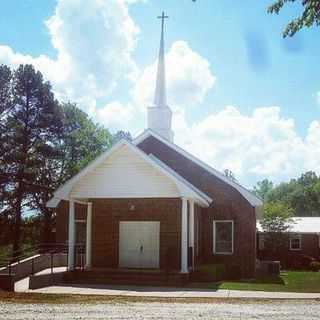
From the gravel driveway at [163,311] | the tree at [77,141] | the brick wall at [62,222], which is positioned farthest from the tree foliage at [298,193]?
the gravel driveway at [163,311]

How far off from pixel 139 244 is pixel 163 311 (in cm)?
1216

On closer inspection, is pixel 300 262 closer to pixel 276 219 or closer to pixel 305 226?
pixel 276 219

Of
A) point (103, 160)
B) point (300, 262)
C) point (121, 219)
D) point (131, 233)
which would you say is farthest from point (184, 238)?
point (300, 262)

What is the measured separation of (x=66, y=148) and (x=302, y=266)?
23739 millimetres

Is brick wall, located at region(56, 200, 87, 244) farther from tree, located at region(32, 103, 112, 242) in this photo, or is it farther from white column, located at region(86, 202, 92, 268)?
tree, located at region(32, 103, 112, 242)

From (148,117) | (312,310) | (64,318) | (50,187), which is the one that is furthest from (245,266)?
(50,187)

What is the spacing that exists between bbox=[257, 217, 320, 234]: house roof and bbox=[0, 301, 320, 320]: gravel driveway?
2681 centimetres

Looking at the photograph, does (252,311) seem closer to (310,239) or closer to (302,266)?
(302,266)

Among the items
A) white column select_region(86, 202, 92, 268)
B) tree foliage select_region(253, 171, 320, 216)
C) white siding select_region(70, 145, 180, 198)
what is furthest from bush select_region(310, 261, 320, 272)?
tree foliage select_region(253, 171, 320, 216)

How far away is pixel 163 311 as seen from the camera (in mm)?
13258

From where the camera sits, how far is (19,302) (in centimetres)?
1502

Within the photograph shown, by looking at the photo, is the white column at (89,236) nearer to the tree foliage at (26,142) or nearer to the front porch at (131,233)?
the front porch at (131,233)

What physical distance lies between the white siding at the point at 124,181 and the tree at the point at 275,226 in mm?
20069

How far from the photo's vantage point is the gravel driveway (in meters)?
12.3
